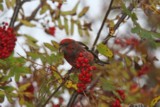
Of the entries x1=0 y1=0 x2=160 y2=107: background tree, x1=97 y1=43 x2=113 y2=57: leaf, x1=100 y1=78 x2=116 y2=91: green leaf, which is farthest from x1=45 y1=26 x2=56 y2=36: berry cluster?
x1=97 y1=43 x2=113 y2=57: leaf

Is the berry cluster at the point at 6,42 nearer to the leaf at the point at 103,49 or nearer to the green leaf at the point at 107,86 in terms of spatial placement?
the leaf at the point at 103,49

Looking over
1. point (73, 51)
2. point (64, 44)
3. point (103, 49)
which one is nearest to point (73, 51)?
point (73, 51)

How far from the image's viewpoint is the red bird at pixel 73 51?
2.68m

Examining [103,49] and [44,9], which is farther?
[44,9]

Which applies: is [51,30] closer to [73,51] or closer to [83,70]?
[73,51]

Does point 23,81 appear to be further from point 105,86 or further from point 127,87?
point 105,86

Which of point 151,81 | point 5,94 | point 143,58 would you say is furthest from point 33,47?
point 151,81

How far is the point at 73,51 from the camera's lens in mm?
2727

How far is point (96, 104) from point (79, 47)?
358 mm

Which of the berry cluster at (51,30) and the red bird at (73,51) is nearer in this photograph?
the red bird at (73,51)

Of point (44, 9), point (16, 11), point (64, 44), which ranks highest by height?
point (44, 9)

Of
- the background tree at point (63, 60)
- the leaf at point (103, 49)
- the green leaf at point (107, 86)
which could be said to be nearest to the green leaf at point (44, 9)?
the background tree at point (63, 60)

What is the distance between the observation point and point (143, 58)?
322cm

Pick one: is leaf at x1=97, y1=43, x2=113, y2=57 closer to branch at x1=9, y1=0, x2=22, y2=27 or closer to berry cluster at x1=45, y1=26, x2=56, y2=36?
branch at x1=9, y1=0, x2=22, y2=27
